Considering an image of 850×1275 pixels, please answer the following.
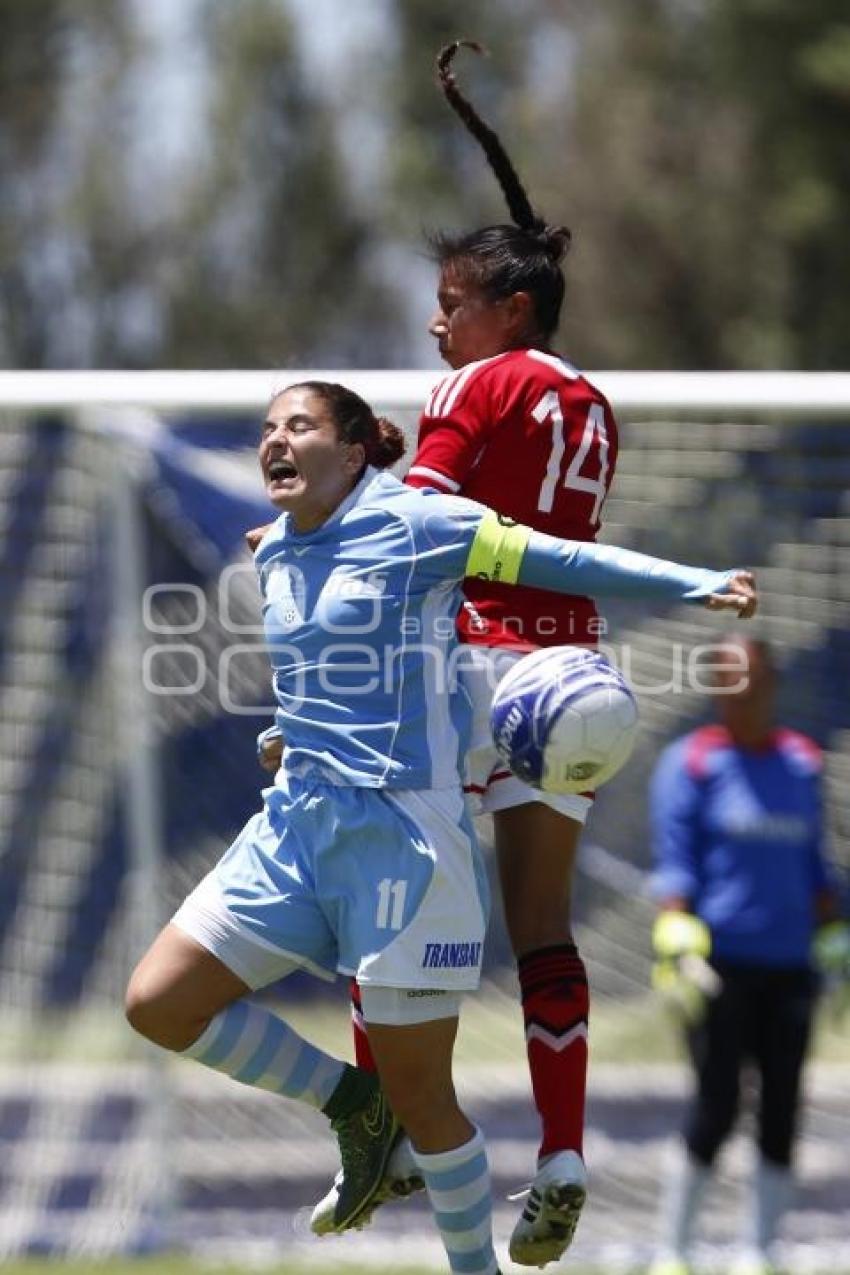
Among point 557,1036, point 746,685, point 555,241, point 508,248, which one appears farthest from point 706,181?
point 557,1036

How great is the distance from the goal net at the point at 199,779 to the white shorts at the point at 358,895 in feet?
10.5

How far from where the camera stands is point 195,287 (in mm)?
36375

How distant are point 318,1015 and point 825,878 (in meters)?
1.86

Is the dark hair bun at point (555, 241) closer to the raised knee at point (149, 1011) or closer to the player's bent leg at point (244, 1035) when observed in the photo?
the player's bent leg at point (244, 1035)

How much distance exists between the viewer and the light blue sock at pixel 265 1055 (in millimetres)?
5348

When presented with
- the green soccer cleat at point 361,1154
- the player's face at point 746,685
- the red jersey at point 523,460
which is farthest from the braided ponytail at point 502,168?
the player's face at point 746,685

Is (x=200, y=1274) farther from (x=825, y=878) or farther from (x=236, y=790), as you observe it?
(x=825, y=878)

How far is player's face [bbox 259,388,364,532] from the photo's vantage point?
17.0 ft

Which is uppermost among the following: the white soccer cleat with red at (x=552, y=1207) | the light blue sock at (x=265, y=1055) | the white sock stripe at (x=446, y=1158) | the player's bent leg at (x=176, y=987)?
the player's bent leg at (x=176, y=987)

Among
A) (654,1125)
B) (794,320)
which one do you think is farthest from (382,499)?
(794,320)

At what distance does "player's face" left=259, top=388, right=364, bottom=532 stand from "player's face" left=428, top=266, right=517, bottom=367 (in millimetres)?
469

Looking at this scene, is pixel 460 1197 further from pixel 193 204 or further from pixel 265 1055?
pixel 193 204

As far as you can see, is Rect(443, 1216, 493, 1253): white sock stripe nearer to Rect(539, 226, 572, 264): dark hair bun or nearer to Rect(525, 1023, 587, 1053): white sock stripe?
Rect(525, 1023, 587, 1053): white sock stripe

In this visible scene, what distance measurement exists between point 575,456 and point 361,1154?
5.47 feet
